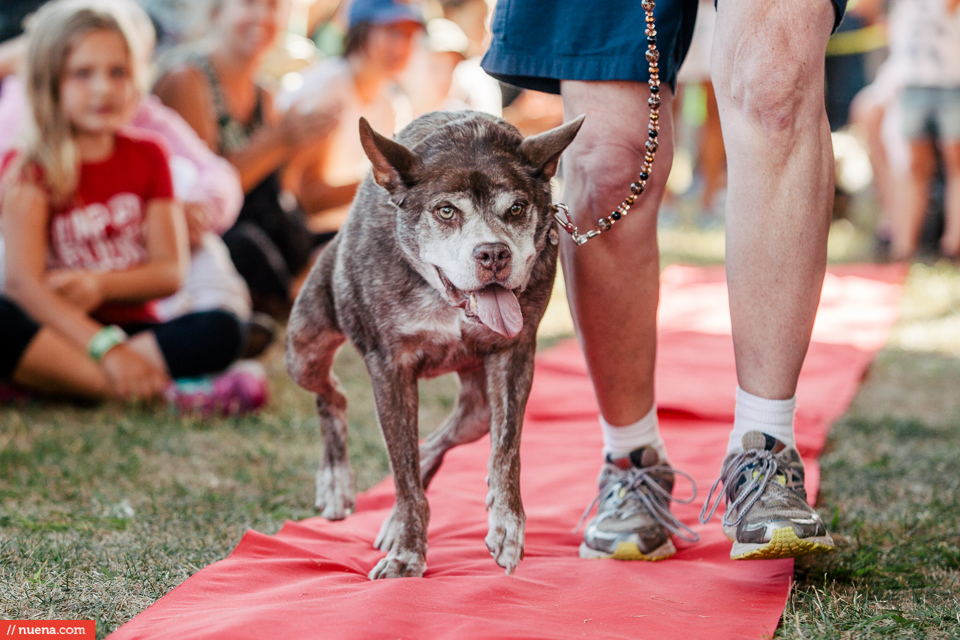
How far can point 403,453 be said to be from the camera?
2.25 metres

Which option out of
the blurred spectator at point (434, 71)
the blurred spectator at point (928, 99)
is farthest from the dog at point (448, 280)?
the blurred spectator at point (928, 99)

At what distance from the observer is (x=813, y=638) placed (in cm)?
184

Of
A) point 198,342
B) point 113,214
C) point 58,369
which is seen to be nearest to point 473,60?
point 113,214

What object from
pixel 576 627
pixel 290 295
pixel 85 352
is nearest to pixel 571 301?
pixel 576 627

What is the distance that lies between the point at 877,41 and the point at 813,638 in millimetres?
11963

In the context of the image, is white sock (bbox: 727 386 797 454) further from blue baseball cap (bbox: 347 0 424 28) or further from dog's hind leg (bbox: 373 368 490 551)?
blue baseball cap (bbox: 347 0 424 28)

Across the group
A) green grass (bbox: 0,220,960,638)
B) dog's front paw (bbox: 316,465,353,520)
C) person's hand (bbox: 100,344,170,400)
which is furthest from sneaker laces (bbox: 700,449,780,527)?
person's hand (bbox: 100,344,170,400)

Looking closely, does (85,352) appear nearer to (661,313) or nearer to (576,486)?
(576,486)

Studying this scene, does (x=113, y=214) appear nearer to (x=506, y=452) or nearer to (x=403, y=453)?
(x=403, y=453)

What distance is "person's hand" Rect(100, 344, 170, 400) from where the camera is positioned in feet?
13.1

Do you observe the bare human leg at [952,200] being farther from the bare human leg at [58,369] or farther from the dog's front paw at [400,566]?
the dog's front paw at [400,566]

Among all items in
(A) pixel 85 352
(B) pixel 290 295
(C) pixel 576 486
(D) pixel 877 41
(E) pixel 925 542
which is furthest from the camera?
(D) pixel 877 41

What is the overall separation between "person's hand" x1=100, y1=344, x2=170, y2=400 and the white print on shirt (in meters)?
0.44

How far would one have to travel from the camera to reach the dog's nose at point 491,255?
202cm
